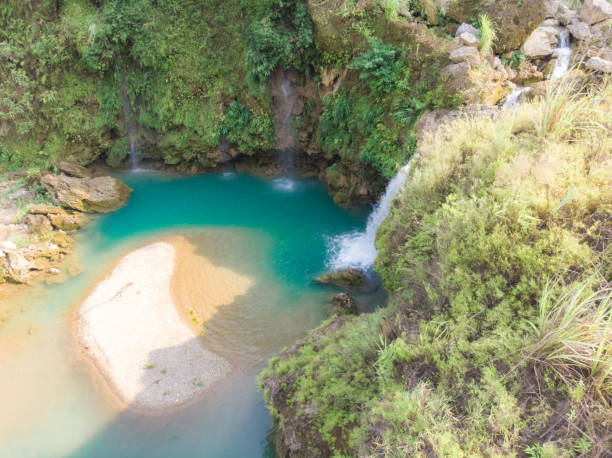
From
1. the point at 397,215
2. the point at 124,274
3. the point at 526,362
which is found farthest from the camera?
the point at 124,274

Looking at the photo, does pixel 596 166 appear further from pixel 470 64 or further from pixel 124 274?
pixel 124 274

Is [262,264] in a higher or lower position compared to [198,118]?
lower

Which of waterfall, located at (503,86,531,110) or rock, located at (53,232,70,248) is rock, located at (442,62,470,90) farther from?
rock, located at (53,232,70,248)

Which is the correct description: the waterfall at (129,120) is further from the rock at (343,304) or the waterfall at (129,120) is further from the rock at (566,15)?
the rock at (566,15)

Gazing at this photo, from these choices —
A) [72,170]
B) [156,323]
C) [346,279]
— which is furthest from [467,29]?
[72,170]

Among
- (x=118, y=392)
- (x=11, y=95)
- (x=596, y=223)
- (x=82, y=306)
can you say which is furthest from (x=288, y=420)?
(x=11, y=95)

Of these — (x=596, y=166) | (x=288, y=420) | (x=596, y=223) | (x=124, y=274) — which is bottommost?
(x=124, y=274)

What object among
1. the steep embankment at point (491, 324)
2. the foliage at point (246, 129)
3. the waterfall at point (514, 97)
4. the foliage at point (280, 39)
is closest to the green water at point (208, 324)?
the foliage at point (246, 129)
